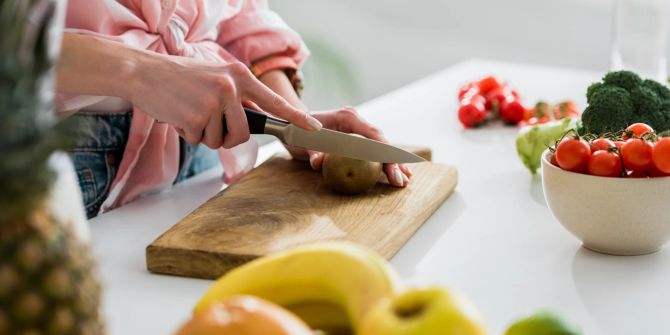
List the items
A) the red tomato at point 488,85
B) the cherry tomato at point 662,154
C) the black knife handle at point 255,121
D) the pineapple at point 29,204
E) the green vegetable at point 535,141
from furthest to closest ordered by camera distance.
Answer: the red tomato at point 488,85
the green vegetable at point 535,141
the black knife handle at point 255,121
the cherry tomato at point 662,154
the pineapple at point 29,204

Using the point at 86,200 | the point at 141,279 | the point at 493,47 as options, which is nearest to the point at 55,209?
the point at 141,279

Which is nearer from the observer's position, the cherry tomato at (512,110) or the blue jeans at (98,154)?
the blue jeans at (98,154)

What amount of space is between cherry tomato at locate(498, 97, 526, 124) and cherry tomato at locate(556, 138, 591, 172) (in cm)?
80

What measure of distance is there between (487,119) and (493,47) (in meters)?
2.50

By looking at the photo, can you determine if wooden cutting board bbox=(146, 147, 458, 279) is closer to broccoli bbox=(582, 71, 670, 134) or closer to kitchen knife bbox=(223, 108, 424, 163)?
kitchen knife bbox=(223, 108, 424, 163)

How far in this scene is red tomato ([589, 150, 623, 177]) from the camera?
107 centimetres

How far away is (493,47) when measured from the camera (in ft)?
14.2

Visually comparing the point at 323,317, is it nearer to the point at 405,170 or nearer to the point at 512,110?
the point at 405,170

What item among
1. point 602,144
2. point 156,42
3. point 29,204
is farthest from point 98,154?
point 29,204

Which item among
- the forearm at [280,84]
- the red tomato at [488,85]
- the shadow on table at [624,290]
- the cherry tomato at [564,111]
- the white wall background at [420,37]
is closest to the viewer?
the shadow on table at [624,290]

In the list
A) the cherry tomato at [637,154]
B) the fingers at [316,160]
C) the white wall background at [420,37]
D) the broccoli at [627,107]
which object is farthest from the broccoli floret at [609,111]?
the white wall background at [420,37]

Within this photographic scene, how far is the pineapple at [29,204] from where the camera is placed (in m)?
0.48

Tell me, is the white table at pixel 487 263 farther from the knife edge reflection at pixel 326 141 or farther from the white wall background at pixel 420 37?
the white wall background at pixel 420 37

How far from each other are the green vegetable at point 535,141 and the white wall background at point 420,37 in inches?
107
